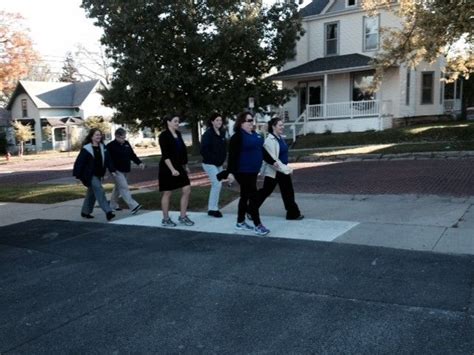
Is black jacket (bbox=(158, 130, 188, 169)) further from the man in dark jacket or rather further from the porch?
the porch

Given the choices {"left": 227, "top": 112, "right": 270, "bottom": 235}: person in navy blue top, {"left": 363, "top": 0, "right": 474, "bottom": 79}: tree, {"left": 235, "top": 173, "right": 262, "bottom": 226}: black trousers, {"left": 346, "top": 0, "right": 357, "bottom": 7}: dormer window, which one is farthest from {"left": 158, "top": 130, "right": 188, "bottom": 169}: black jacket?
{"left": 346, "top": 0, "right": 357, "bottom": 7}: dormer window

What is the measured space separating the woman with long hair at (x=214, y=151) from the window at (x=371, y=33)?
2032 cm

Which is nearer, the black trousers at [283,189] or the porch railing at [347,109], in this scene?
the black trousers at [283,189]

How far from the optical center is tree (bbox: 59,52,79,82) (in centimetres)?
7650

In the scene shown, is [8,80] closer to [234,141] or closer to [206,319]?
[234,141]

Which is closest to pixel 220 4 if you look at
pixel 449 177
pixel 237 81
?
pixel 237 81

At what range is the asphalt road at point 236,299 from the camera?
3809mm

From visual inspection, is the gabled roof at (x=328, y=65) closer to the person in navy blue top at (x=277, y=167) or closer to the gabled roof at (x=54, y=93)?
the person in navy blue top at (x=277, y=167)

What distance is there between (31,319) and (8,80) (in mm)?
41775

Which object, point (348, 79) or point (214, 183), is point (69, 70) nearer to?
point (348, 79)

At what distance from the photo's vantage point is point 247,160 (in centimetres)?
722

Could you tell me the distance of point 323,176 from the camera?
13477 mm

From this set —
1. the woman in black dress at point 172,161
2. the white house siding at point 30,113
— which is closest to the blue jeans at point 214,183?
the woman in black dress at point 172,161

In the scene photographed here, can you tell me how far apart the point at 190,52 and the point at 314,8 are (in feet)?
38.2
